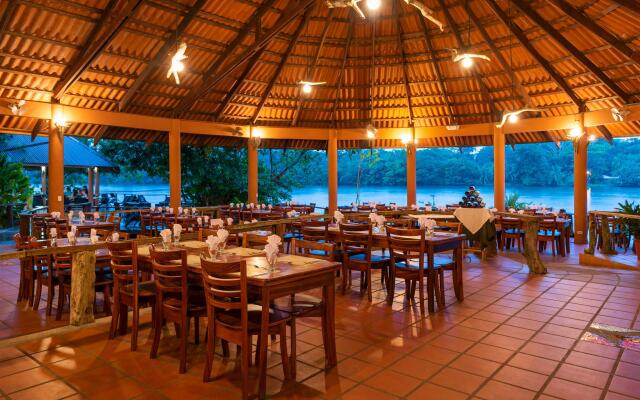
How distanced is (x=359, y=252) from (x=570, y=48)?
7.87 meters

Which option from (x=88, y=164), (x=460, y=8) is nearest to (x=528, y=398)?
(x=460, y=8)

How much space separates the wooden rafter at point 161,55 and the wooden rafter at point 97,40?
4.28 ft

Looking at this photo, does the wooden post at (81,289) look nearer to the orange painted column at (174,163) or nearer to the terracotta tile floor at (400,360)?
the terracotta tile floor at (400,360)

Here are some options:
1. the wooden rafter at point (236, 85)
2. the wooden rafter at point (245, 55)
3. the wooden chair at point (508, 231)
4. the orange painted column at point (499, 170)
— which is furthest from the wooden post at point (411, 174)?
the wooden rafter at point (245, 55)

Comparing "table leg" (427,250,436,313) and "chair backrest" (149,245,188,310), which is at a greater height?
"chair backrest" (149,245,188,310)

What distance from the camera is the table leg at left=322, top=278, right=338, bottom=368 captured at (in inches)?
165

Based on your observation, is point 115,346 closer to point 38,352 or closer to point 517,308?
point 38,352

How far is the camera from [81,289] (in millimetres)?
5152

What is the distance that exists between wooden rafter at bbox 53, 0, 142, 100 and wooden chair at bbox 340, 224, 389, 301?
6082mm

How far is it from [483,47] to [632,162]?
17625 mm

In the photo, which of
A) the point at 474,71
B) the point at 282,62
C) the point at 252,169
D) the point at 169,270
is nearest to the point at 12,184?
the point at 252,169

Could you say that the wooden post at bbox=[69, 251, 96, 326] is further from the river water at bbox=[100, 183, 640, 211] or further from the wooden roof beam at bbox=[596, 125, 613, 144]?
the river water at bbox=[100, 183, 640, 211]

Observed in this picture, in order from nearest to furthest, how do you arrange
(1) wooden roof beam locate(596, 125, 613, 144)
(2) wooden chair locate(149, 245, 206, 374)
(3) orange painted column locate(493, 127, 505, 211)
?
(2) wooden chair locate(149, 245, 206, 374) → (1) wooden roof beam locate(596, 125, 613, 144) → (3) orange painted column locate(493, 127, 505, 211)

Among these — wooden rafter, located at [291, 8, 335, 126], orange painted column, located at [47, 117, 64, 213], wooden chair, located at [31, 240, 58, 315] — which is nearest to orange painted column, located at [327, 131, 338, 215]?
wooden rafter, located at [291, 8, 335, 126]
